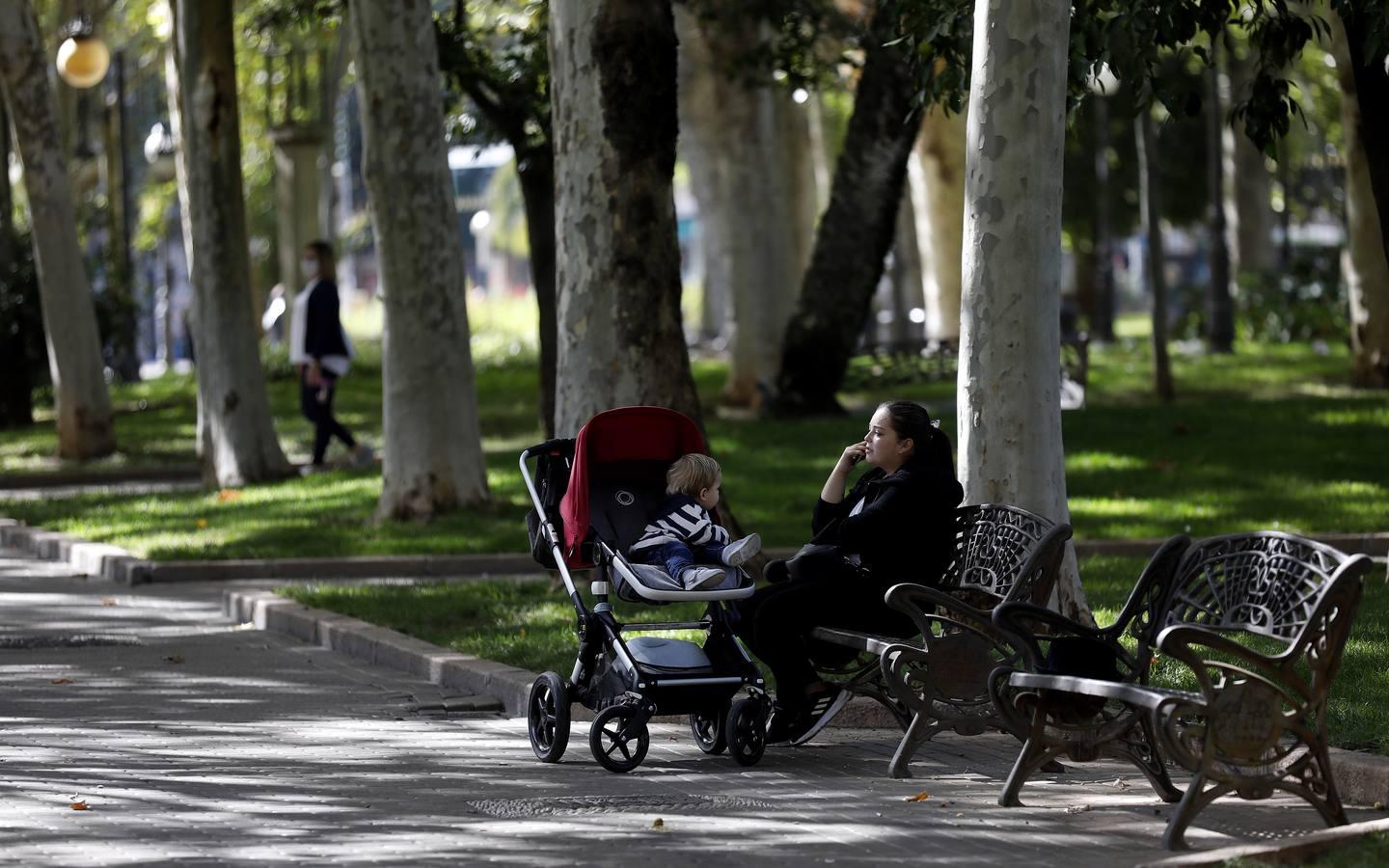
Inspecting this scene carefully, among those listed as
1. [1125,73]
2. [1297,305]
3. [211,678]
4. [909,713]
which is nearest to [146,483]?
[211,678]

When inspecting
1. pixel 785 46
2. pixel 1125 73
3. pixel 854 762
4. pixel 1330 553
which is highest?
pixel 785 46

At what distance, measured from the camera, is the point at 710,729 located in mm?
8484

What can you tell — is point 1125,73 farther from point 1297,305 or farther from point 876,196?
point 1297,305

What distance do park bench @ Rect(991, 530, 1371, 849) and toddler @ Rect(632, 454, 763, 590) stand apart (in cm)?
136

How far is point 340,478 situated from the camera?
18.9 metres

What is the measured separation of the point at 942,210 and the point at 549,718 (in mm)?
25580

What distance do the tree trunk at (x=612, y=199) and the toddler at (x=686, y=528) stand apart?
374cm

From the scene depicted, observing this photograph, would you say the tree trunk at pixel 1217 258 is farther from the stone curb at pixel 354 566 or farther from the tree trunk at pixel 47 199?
the stone curb at pixel 354 566

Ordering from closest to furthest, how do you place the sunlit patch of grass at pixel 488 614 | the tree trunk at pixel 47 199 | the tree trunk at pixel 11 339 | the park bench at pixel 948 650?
the park bench at pixel 948 650
the sunlit patch of grass at pixel 488 614
the tree trunk at pixel 47 199
the tree trunk at pixel 11 339

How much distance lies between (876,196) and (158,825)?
15600mm

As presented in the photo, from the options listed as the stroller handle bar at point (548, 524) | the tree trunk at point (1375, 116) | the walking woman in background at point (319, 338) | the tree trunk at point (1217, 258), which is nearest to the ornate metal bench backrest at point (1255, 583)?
the stroller handle bar at point (548, 524)

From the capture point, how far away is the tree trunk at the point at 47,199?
21.9m

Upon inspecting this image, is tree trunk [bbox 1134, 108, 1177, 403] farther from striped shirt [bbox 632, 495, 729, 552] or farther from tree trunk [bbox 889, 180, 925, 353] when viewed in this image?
striped shirt [bbox 632, 495, 729, 552]

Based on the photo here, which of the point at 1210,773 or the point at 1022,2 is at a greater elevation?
the point at 1022,2
